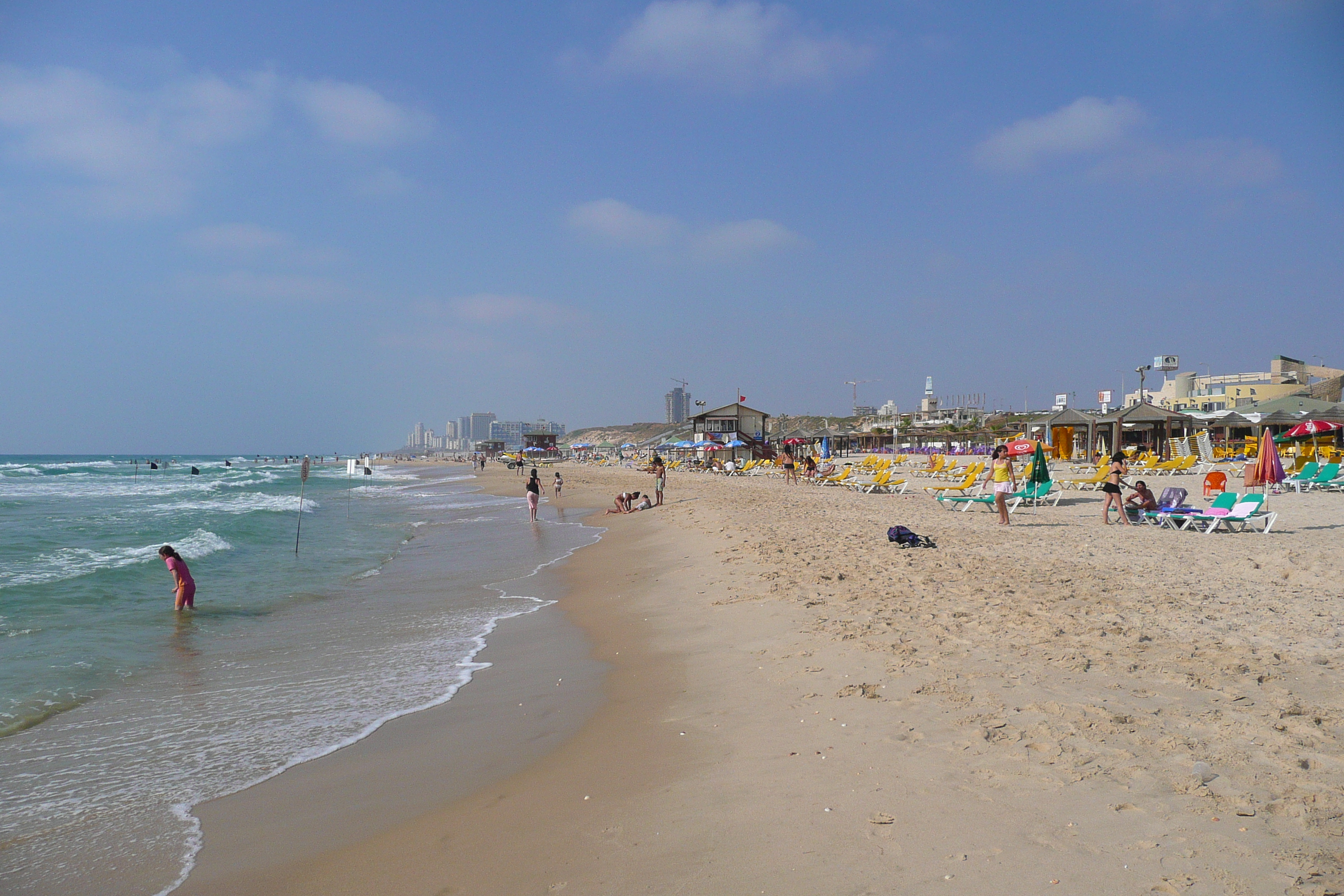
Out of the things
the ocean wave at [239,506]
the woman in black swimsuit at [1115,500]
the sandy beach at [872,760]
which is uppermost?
the woman in black swimsuit at [1115,500]

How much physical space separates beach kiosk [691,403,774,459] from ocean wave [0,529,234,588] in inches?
1347

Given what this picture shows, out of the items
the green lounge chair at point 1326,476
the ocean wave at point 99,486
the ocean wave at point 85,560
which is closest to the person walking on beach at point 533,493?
the ocean wave at point 85,560

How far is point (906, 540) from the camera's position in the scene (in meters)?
9.52

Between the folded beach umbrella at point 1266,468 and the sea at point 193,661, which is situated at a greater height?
the folded beach umbrella at point 1266,468

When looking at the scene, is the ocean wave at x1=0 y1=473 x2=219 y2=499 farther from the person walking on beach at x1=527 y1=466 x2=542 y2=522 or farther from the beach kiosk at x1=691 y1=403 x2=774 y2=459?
the beach kiosk at x1=691 y1=403 x2=774 y2=459

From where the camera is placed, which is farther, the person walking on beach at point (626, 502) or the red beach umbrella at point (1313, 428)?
the person walking on beach at point (626, 502)

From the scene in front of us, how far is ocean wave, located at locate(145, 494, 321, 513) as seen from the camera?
889 inches

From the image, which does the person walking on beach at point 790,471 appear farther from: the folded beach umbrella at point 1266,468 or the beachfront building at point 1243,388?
the beachfront building at point 1243,388

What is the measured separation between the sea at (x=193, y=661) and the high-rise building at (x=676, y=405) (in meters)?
161

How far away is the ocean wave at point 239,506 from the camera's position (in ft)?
74.1

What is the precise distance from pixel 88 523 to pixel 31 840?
1942 cm

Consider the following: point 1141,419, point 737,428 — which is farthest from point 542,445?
point 1141,419

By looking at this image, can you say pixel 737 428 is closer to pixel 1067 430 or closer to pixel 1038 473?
pixel 1067 430

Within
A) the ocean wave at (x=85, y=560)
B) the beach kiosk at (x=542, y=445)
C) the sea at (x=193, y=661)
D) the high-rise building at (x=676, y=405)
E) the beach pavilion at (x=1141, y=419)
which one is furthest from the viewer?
the high-rise building at (x=676, y=405)
